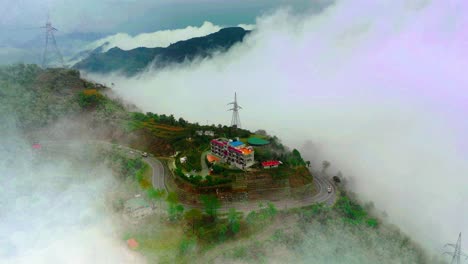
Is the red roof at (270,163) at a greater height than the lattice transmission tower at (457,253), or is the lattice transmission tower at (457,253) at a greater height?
the red roof at (270,163)

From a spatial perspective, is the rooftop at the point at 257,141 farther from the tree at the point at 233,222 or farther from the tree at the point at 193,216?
the tree at the point at 193,216

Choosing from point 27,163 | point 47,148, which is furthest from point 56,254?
point 47,148

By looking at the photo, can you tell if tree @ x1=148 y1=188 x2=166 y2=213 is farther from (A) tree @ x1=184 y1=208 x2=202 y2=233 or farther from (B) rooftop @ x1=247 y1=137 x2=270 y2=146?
(B) rooftop @ x1=247 y1=137 x2=270 y2=146

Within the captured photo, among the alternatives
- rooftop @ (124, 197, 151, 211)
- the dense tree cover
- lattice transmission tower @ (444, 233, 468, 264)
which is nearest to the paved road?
rooftop @ (124, 197, 151, 211)

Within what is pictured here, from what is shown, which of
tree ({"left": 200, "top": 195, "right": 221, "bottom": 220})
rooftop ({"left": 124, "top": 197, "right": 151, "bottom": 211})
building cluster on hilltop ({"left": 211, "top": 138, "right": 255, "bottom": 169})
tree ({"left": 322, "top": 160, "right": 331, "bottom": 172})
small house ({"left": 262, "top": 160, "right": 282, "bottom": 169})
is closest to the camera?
tree ({"left": 200, "top": 195, "right": 221, "bottom": 220})

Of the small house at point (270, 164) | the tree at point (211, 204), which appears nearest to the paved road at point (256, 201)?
the tree at point (211, 204)

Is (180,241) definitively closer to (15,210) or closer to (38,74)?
→ (15,210)
